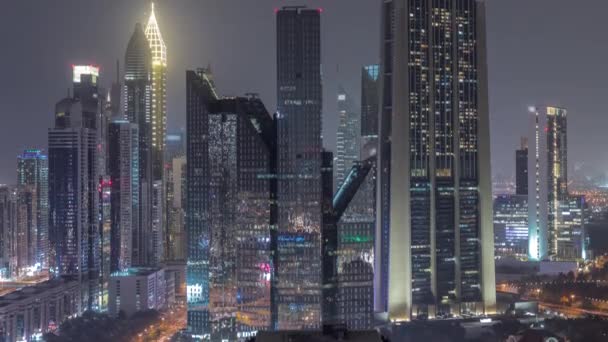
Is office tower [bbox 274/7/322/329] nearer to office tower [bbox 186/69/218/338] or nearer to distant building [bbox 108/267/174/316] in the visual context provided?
office tower [bbox 186/69/218/338]

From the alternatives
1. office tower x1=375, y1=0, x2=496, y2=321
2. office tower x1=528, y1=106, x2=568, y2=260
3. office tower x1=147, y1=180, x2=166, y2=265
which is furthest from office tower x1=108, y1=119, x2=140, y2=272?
office tower x1=528, y1=106, x2=568, y2=260

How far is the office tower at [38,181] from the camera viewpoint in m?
20.1

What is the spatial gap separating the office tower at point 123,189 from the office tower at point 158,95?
1.49 metres

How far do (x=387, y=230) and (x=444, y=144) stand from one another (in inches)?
70.1

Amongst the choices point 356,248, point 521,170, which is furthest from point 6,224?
point 521,170

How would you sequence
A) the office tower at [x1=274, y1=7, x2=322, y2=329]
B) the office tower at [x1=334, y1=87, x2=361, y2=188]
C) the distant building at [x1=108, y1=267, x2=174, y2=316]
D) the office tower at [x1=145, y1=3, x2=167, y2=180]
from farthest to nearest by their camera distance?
the office tower at [x1=145, y1=3, x2=167, y2=180] → the distant building at [x1=108, y1=267, x2=174, y2=316] → the office tower at [x1=334, y1=87, x2=361, y2=188] → the office tower at [x1=274, y1=7, x2=322, y2=329]

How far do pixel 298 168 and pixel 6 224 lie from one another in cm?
1074

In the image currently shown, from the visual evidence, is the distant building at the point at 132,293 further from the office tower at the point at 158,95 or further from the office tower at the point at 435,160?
the office tower at the point at 158,95

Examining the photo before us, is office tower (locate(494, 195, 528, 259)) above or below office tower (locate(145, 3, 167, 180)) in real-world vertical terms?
below

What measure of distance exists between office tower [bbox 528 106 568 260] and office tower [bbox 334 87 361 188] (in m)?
6.24

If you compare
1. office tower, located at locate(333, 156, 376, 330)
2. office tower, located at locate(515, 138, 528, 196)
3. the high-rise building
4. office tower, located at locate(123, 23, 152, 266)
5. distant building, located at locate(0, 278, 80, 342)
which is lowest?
distant building, located at locate(0, 278, 80, 342)

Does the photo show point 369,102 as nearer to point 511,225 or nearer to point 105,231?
point 105,231

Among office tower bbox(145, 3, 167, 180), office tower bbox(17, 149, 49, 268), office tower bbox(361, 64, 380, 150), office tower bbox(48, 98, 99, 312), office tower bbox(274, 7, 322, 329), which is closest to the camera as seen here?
office tower bbox(274, 7, 322, 329)

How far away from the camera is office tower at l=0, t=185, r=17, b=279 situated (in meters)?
19.9
